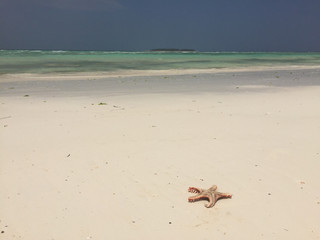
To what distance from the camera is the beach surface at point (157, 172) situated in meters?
3.48

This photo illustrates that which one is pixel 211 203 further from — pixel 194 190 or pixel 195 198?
pixel 194 190

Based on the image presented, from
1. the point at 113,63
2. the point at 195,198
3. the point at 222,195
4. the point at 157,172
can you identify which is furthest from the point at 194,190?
the point at 113,63

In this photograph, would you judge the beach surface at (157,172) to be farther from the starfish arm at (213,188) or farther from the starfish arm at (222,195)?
the starfish arm at (213,188)

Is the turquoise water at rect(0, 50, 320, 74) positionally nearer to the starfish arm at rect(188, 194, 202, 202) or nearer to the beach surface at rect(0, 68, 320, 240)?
the beach surface at rect(0, 68, 320, 240)

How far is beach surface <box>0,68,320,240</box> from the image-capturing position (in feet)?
11.4

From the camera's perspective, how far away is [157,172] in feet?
15.8

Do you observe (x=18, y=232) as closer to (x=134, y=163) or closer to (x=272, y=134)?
(x=134, y=163)

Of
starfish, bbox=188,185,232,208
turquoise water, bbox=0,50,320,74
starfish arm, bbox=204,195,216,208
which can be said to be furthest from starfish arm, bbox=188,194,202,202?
turquoise water, bbox=0,50,320,74

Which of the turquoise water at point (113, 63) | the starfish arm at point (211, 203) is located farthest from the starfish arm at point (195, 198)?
the turquoise water at point (113, 63)

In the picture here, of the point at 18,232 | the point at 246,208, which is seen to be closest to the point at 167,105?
the point at 246,208

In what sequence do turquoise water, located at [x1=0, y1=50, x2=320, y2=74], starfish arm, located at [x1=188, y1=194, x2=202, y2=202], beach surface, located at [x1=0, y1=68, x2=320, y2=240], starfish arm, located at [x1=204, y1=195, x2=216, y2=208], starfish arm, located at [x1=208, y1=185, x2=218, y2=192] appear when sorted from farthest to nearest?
1. turquoise water, located at [x1=0, y1=50, x2=320, y2=74]
2. starfish arm, located at [x1=208, y1=185, x2=218, y2=192]
3. starfish arm, located at [x1=188, y1=194, x2=202, y2=202]
4. starfish arm, located at [x1=204, y1=195, x2=216, y2=208]
5. beach surface, located at [x1=0, y1=68, x2=320, y2=240]

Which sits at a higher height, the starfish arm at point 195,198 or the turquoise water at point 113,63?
the starfish arm at point 195,198

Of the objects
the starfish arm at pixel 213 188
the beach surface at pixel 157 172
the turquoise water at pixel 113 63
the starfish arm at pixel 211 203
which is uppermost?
the starfish arm at pixel 213 188

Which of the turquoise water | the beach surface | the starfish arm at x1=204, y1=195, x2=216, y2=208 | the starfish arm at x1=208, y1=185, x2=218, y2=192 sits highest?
the starfish arm at x1=208, y1=185, x2=218, y2=192
